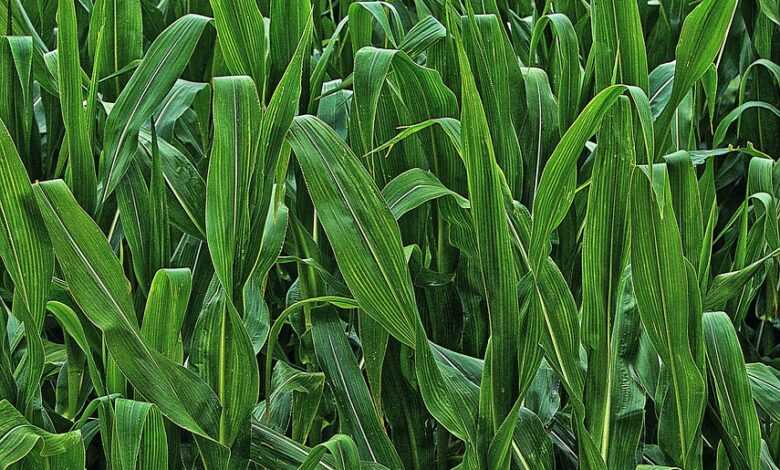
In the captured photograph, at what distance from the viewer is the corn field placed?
0.54m

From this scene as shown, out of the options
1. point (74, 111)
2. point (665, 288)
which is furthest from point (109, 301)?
point (665, 288)

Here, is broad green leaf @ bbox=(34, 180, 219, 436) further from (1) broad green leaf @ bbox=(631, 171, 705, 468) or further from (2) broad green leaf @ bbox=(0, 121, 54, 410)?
(1) broad green leaf @ bbox=(631, 171, 705, 468)

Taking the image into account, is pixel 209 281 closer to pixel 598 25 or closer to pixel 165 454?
pixel 165 454

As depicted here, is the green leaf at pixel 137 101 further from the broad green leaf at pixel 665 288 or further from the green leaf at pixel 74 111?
the broad green leaf at pixel 665 288

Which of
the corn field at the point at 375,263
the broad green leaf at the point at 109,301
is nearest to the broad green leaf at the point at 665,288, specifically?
the corn field at the point at 375,263

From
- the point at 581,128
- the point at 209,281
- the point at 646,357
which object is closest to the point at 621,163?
the point at 581,128

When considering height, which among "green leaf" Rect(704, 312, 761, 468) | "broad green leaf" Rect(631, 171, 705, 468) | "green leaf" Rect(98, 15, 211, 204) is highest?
"green leaf" Rect(98, 15, 211, 204)

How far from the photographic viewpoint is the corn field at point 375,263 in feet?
1.76

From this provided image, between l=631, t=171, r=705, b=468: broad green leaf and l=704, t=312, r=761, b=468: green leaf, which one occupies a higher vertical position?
l=631, t=171, r=705, b=468: broad green leaf

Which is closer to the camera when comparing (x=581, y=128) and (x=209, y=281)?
(x=581, y=128)

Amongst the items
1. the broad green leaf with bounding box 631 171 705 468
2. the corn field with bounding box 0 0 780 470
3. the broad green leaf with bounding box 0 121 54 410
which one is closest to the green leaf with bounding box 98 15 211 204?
the corn field with bounding box 0 0 780 470

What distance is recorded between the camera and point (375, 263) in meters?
0.54

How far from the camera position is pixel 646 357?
0.62 meters

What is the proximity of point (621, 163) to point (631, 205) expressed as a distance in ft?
0.12
